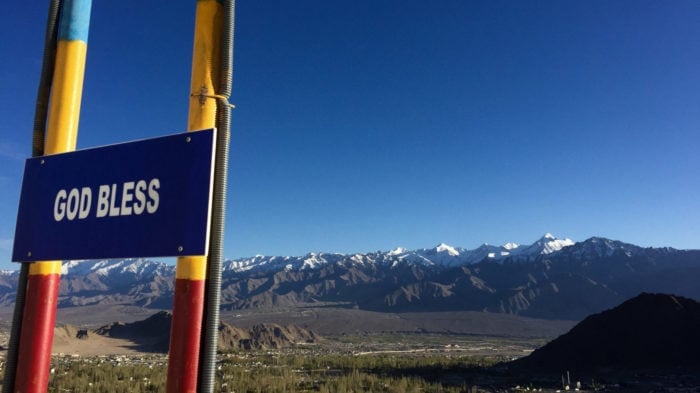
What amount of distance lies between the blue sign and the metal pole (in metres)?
0.22

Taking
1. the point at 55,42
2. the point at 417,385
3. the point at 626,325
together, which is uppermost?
the point at 55,42

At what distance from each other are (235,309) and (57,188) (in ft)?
661

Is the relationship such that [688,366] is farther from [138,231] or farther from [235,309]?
[235,309]

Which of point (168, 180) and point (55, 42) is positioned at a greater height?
point (55, 42)

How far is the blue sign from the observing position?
8.71ft

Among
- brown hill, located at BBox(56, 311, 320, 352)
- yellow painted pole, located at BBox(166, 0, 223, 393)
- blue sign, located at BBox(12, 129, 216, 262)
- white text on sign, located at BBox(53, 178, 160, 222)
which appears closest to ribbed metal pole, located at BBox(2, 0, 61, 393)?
blue sign, located at BBox(12, 129, 216, 262)

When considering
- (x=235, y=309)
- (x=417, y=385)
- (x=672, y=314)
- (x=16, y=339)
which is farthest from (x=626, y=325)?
(x=235, y=309)

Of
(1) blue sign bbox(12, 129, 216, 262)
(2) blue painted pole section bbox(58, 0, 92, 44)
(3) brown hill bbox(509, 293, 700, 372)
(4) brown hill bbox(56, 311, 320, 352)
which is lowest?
(4) brown hill bbox(56, 311, 320, 352)

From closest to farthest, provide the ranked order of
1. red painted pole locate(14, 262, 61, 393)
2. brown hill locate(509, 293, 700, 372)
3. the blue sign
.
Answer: the blue sign → red painted pole locate(14, 262, 61, 393) → brown hill locate(509, 293, 700, 372)

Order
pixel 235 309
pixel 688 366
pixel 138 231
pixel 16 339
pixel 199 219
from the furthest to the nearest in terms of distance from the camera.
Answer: pixel 235 309
pixel 688 366
pixel 16 339
pixel 138 231
pixel 199 219

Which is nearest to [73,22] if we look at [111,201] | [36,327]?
[111,201]

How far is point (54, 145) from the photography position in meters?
3.54

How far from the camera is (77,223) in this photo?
9.93 feet

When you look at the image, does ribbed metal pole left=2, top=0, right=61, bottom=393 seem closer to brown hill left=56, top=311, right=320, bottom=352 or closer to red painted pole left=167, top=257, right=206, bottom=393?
red painted pole left=167, top=257, right=206, bottom=393
